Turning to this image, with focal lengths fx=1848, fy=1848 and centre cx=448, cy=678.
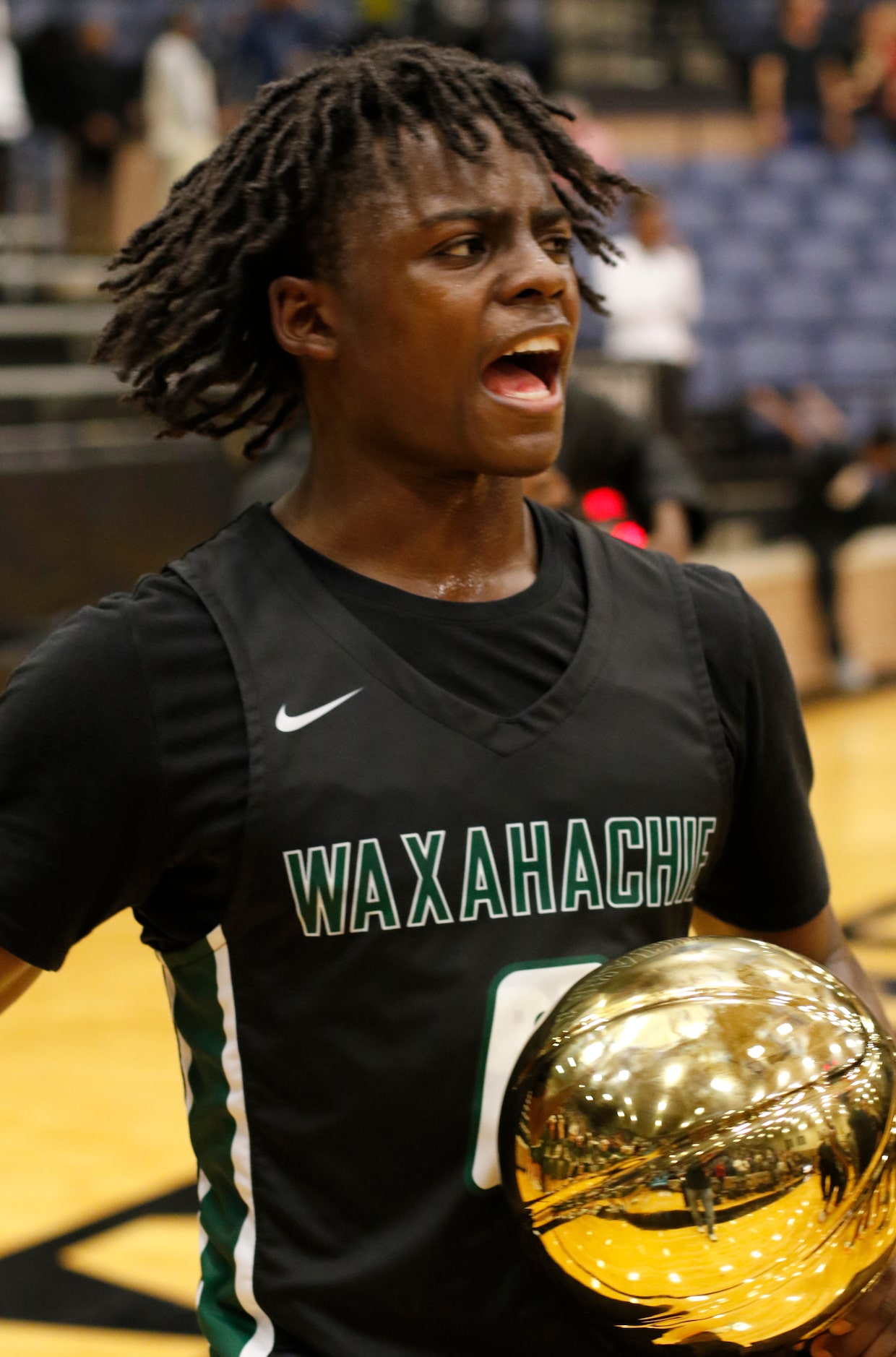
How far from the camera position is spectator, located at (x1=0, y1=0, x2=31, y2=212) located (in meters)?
8.80

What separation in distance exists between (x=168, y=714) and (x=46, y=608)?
529cm

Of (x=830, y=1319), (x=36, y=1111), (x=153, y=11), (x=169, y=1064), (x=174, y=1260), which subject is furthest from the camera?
(x=153, y=11)

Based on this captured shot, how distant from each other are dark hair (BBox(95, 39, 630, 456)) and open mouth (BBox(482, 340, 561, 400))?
0.54ft

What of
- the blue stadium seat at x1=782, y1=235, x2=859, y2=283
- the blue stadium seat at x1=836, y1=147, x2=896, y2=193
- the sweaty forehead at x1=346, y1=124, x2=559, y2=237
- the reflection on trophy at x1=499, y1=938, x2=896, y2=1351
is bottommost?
the blue stadium seat at x1=782, y1=235, x2=859, y2=283

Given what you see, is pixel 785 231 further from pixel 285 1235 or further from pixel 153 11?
pixel 285 1235

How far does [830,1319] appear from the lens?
4.50 feet

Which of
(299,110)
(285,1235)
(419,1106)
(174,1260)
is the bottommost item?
(174,1260)

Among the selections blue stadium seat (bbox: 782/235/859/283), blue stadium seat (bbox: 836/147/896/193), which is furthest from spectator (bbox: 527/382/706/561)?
blue stadium seat (bbox: 836/147/896/193)

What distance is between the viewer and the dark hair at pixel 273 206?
5.02 feet

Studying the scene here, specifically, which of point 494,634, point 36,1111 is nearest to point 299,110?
point 494,634

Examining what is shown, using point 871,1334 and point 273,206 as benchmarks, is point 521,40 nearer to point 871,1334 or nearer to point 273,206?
point 273,206

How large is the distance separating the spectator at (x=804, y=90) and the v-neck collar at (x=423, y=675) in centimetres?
1129

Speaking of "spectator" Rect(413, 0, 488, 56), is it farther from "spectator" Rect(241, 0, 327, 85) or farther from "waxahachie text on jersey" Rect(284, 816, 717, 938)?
"waxahachie text on jersey" Rect(284, 816, 717, 938)

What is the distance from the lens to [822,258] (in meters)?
11.8
